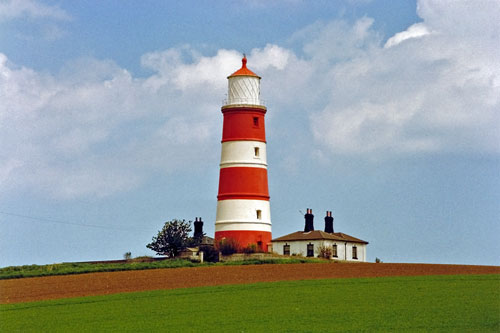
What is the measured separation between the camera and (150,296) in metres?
39.6

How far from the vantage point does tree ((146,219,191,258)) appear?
60969 millimetres

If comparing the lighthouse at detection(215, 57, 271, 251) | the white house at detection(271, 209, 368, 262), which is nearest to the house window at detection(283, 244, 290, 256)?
the white house at detection(271, 209, 368, 262)

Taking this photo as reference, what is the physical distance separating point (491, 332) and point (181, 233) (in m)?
37.2

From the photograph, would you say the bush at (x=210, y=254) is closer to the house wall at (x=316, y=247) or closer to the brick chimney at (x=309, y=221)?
the house wall at (x=316, y=247)

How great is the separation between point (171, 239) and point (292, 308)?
28543mm

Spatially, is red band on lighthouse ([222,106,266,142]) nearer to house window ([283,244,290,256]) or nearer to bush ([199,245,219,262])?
bush ([199,245,219,262])

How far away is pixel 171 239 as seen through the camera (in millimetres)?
61094

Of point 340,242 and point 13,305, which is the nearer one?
point 13,305

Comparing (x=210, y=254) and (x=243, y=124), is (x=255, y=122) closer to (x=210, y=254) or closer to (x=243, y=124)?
(x=243, y=124)

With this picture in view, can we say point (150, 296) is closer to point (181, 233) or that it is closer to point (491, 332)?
point (491, 332)

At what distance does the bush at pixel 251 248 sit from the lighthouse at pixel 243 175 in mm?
239

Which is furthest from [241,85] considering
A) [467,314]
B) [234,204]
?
[467,314]

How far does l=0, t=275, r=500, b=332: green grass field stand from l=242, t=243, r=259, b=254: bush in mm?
14045

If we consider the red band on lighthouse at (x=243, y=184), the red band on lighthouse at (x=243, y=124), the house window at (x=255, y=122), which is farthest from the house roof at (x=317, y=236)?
the house window at (x=255, y=122)
